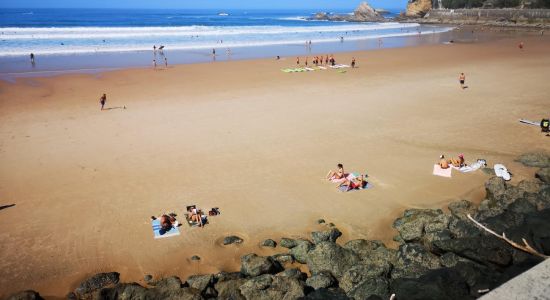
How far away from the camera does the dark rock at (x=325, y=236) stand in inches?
375

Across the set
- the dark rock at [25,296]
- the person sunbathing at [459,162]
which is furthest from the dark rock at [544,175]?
the dark rock at [25,296]

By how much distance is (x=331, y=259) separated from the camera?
829cm

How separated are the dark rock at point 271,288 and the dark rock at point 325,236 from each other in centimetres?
Result: 222

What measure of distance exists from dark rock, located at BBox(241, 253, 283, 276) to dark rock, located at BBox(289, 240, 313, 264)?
51 centimetres

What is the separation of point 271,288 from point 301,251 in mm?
1820

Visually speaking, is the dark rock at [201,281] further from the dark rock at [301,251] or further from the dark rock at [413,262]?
the dark rock at [413,262]

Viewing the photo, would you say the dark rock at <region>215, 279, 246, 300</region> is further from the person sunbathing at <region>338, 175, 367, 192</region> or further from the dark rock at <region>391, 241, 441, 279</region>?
the person sunbathing at <region>338, 175, 367, 192</region>

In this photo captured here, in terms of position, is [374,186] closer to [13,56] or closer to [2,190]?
[2,190]

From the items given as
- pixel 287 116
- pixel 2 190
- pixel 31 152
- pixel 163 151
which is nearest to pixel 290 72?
pixel 287 116

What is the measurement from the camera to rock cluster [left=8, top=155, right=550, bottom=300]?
6.13m

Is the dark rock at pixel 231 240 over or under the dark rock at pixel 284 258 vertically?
over

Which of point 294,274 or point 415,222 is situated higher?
point 415,222

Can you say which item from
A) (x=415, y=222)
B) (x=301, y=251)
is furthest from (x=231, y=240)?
(x=415, y=222)

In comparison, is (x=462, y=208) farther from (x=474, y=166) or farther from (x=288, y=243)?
(x=288, y=243)
